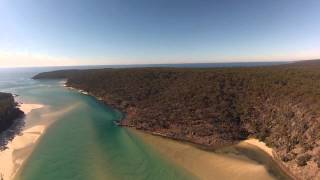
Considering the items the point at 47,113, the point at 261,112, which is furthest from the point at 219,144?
the point at 47,113

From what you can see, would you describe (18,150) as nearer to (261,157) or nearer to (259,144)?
(261,157)

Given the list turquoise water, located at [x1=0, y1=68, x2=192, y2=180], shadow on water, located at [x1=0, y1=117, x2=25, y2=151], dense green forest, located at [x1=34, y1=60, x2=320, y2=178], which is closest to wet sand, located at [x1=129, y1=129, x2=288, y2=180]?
turquoise water, located at [x1=0, y1=68, x2=192, y2=180]

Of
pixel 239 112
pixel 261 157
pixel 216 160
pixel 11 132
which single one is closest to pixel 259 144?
pixel 261 157

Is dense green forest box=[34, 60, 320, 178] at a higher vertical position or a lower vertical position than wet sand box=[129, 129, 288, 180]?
higher

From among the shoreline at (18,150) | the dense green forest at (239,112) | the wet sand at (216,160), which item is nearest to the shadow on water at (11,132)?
the shoreline at (18,150)

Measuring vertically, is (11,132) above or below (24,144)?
above

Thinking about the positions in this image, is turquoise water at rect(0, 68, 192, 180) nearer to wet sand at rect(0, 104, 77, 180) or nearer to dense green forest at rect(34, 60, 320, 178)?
wet sand at rect(0, 104, 77, 180)
